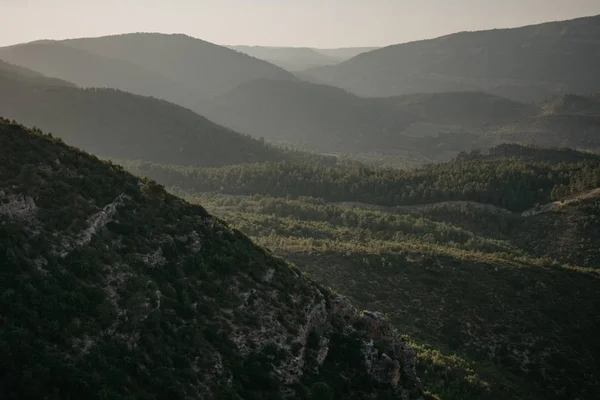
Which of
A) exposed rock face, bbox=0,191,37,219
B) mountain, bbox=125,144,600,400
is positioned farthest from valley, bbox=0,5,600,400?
mountain, bbox=125,144,600,400

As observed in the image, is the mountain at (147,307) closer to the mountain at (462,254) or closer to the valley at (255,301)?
the valley at (255,301)

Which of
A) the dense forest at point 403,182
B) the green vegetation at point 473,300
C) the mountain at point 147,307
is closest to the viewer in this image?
the mountain at point 147,307

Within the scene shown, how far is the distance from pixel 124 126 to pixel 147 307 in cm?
17131

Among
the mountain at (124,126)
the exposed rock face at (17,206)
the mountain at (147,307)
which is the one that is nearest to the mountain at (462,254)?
the mountain at (147,307)

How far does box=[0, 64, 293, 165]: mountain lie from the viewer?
172125mm

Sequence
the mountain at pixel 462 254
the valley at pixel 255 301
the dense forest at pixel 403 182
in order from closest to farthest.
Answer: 1. the valley at pixel 255 301
2. the mountain at pixel 462 254
3. the dense forest at pixel 403 182

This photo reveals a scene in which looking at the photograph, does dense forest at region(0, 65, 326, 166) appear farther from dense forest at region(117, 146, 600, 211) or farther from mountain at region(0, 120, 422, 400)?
mountain at region(0, 120, 422, 400)

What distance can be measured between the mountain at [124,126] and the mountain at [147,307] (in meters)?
139

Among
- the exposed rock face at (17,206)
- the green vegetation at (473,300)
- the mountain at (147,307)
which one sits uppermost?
the exposed rock face at (17,206)

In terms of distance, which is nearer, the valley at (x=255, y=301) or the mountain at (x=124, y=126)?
the valley at (x=255, y=301)

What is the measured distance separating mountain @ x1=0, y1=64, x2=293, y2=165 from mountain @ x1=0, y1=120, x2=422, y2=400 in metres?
139

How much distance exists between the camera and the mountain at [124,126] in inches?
6777

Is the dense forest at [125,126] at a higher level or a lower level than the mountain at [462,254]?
higher

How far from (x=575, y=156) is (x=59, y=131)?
577 ft
